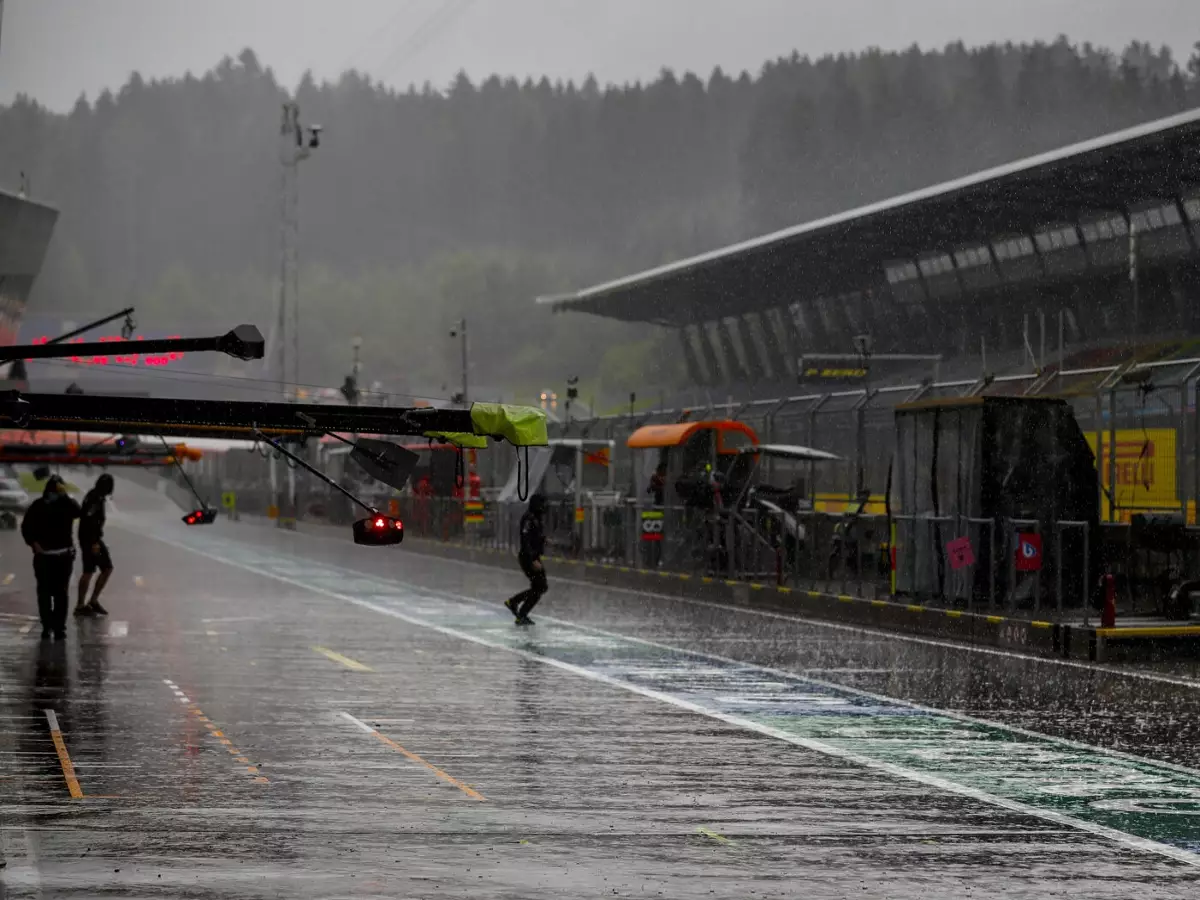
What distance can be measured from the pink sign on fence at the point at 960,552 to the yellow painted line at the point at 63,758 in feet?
44.0

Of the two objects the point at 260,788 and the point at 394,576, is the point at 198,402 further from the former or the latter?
the point at 394,576

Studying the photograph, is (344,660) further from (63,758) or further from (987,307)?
(987,307)

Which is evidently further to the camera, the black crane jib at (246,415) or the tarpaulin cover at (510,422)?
the black crane jib at (246,415)

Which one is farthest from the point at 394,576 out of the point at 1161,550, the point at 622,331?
the point at 622,331

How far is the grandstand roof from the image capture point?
42.3 meters

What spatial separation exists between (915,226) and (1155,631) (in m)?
33.9

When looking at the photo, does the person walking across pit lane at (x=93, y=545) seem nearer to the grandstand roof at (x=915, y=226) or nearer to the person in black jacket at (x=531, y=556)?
the person in black jacket at (x=531, y=556)

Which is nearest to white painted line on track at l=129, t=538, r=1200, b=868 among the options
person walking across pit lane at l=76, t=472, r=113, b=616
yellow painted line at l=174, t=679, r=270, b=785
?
yellow painted line at l=174, t=679, r=270, b=785

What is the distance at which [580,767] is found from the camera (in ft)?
42.2

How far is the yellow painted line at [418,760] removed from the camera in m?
11.7

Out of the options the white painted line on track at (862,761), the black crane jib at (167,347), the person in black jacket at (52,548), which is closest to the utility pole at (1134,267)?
the white painted line on track at (862,761)

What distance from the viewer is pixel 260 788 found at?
11.8 meters

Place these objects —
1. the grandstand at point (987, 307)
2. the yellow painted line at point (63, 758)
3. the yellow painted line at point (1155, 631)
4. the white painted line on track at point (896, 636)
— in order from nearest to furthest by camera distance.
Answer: the yellow painted line at point (63, 758) < the white painted line on track at point (896, 636) < the yellow painted line at point (1155, 631) < the grandstand at point (987, 307)

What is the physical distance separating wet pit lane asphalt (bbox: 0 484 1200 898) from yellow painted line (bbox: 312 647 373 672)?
0.12 metres
